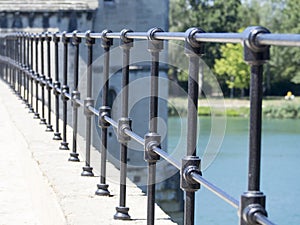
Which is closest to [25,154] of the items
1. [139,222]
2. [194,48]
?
[139,222]

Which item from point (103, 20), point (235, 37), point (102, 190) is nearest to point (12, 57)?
point (102, 190)

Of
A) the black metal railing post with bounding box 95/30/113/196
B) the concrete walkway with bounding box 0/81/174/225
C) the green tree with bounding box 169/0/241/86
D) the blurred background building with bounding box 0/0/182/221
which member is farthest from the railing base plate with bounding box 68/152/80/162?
the green tree with bounding box 169/0/241/86

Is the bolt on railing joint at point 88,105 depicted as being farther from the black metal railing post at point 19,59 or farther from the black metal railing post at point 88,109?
the black metal railing post at point 19,59

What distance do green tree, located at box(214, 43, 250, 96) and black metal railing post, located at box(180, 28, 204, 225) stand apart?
50324mm

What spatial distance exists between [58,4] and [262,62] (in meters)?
A: 25.3

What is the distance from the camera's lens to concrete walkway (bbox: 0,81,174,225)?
131 inches

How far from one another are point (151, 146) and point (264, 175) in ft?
75.5

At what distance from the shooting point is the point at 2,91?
Result: 33.7 ft

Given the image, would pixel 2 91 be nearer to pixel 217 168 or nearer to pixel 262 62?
pixel 262 62

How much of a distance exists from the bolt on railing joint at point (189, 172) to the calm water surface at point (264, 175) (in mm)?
12399

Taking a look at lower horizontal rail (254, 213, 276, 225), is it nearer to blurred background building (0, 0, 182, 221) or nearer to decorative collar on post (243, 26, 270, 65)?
decorative collar on post (243, 26, 270, 65)

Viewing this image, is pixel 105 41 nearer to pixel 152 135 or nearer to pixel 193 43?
pixel 152 135

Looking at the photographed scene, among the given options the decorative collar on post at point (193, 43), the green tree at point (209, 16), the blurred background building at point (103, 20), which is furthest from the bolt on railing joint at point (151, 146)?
the green tree at point (209, 16)

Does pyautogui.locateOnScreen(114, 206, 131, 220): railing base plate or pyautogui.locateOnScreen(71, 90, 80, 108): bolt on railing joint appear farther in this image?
pyautogui.locateOnScreen(71, 90, 80, 108): bolt on railing joint
